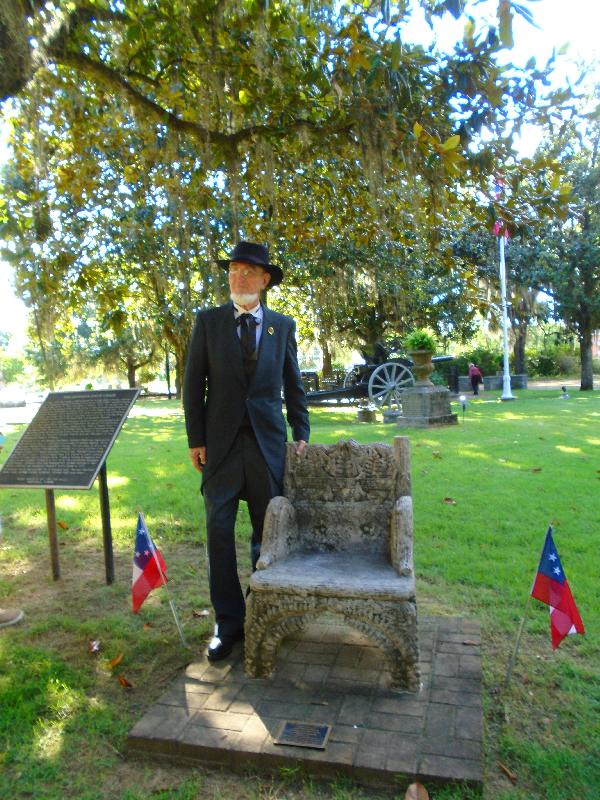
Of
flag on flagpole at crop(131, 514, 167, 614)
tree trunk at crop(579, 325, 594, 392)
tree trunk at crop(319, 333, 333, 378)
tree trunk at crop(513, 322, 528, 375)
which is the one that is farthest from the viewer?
tree trunk at crop(513, 322, 528, 375)

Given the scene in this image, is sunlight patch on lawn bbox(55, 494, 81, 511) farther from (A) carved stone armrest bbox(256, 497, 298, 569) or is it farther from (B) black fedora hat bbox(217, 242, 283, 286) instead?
(B) black fedora hat bbox(217, 242, 283, 286)

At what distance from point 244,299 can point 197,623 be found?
200cm

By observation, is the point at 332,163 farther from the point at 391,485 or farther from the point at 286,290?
the point at 286,290

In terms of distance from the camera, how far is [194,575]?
4723 mm

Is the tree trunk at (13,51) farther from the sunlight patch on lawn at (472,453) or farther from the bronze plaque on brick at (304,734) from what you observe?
the sunlight patch on lawn at (472,453)

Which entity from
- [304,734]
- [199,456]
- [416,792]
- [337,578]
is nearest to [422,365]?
[199,456]

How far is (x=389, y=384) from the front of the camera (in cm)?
1559

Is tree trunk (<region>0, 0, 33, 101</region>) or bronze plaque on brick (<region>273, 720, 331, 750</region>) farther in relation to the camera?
tree trunk (<region>0, 0, 33, 101</region>)

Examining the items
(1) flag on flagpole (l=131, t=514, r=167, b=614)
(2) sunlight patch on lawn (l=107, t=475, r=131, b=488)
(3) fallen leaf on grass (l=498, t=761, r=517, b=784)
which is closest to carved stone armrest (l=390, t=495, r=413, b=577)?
(3) fallen leaf on grass (l=498, t=761, r=517, b=784)

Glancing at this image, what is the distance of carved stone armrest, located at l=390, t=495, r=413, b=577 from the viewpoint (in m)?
3.02

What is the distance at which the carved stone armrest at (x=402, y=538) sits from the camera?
302cm

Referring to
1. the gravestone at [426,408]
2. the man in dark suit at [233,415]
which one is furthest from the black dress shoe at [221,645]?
the gravestone at [426,408]

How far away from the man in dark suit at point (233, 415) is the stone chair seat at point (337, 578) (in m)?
0.39

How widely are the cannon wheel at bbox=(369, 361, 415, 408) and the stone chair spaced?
1195cm
